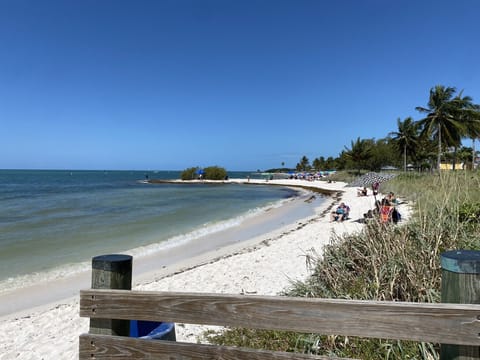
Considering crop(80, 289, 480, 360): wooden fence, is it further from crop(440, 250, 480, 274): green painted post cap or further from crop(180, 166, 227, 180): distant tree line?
crop(180, 166, 227, 180): distant tree line

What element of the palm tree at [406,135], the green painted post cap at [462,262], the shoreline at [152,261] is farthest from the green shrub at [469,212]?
the palm tree at [406,135]

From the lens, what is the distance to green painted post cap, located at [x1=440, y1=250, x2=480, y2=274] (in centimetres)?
115

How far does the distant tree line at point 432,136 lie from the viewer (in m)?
32.8

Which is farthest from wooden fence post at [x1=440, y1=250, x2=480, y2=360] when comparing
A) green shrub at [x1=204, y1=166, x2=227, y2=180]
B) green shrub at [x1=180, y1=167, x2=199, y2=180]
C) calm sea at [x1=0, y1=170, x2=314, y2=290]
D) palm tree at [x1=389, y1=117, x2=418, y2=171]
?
green shrub at [x1=180, y1=167, x2=199, y2=180]

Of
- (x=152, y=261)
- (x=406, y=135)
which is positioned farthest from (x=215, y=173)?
(x=152, y=261)

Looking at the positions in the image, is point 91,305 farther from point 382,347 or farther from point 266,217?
point 266,217

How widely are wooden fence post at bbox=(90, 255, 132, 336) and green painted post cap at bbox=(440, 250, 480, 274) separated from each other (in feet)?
4.92

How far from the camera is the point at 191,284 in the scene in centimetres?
623

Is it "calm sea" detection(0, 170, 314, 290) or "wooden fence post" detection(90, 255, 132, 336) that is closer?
"wooden fence post" detection(90, 255, 132, 336)

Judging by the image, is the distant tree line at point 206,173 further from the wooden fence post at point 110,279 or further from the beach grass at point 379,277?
the wooden fence post at point 110,279

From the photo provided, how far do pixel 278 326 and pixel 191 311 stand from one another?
0.41 metres

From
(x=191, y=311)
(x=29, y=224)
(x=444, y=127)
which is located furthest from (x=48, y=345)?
(x=444, y=127)

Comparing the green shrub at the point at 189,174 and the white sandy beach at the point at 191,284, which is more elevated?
the green shrub at the point at 189,174

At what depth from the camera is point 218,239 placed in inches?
463
